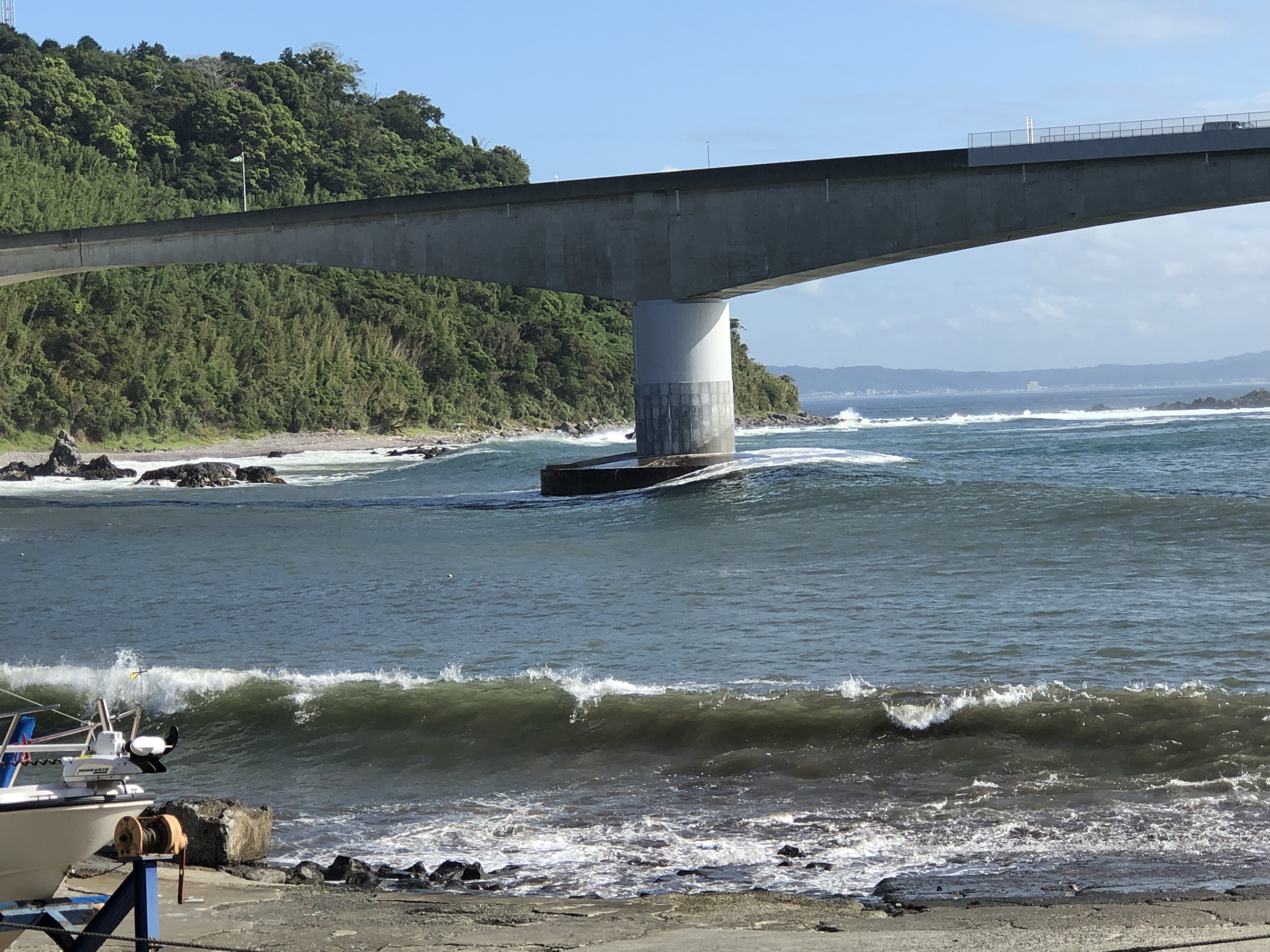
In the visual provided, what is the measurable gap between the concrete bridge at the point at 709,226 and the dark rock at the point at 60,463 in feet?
39.5

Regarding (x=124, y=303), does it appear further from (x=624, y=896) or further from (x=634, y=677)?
(x=624, y=896)

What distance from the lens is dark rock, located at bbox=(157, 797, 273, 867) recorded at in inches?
325

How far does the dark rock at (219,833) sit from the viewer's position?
Answer: 325 inches

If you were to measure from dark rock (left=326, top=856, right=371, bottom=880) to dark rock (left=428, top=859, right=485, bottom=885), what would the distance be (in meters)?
0.43

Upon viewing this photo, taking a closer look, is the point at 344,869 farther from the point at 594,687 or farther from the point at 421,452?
the point at 421,452

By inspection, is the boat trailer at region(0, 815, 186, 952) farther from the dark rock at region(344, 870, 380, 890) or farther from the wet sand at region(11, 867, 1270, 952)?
the dark rock at region(344, 870, 380, 890)

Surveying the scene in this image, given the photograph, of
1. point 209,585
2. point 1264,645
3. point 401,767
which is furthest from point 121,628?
point 1264,645

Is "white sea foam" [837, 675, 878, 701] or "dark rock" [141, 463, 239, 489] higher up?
"dark rock" [141, 463, 239, 489]

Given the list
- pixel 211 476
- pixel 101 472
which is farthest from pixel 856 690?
pixel 101 472

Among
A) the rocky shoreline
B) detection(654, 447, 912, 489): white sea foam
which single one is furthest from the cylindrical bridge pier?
the rocky shoreline

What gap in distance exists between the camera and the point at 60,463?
162ft

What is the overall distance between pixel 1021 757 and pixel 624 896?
3771 millimetres

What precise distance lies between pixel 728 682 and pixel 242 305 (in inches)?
3068

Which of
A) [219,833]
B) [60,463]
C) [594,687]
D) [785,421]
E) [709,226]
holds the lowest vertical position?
[785,421]
